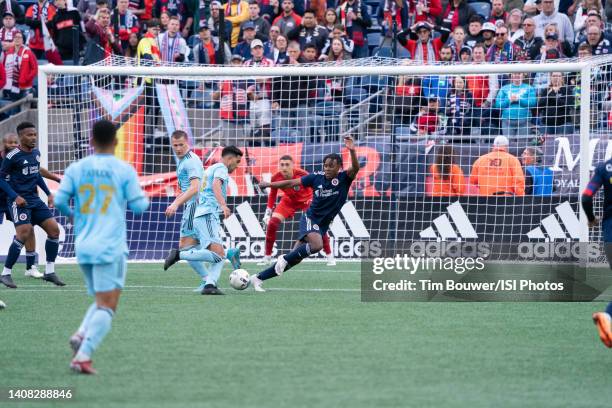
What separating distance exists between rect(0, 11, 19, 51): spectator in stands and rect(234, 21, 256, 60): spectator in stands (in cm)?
482

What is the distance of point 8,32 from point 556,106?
38.5 feet

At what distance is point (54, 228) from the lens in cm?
1545

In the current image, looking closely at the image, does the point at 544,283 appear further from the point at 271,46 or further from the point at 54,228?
the point at 271,46

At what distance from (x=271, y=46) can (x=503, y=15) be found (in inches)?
189

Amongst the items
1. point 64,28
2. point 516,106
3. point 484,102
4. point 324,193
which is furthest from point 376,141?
point 64,28

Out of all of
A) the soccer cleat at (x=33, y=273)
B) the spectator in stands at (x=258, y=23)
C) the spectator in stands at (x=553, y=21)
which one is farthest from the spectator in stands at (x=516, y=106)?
the soccer cleat at (x=33, y=273)

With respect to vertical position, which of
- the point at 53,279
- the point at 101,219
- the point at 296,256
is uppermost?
the point at 101,219

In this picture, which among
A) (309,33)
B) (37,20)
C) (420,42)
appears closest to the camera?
(420,42)

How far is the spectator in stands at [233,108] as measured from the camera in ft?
65.9

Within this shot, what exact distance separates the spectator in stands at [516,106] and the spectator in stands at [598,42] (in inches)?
87.8

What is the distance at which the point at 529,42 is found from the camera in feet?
68.7

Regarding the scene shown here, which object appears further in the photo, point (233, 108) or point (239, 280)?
point (233, 108)

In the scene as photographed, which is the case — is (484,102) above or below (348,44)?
below

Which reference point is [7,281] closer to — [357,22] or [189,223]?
[189,223]
